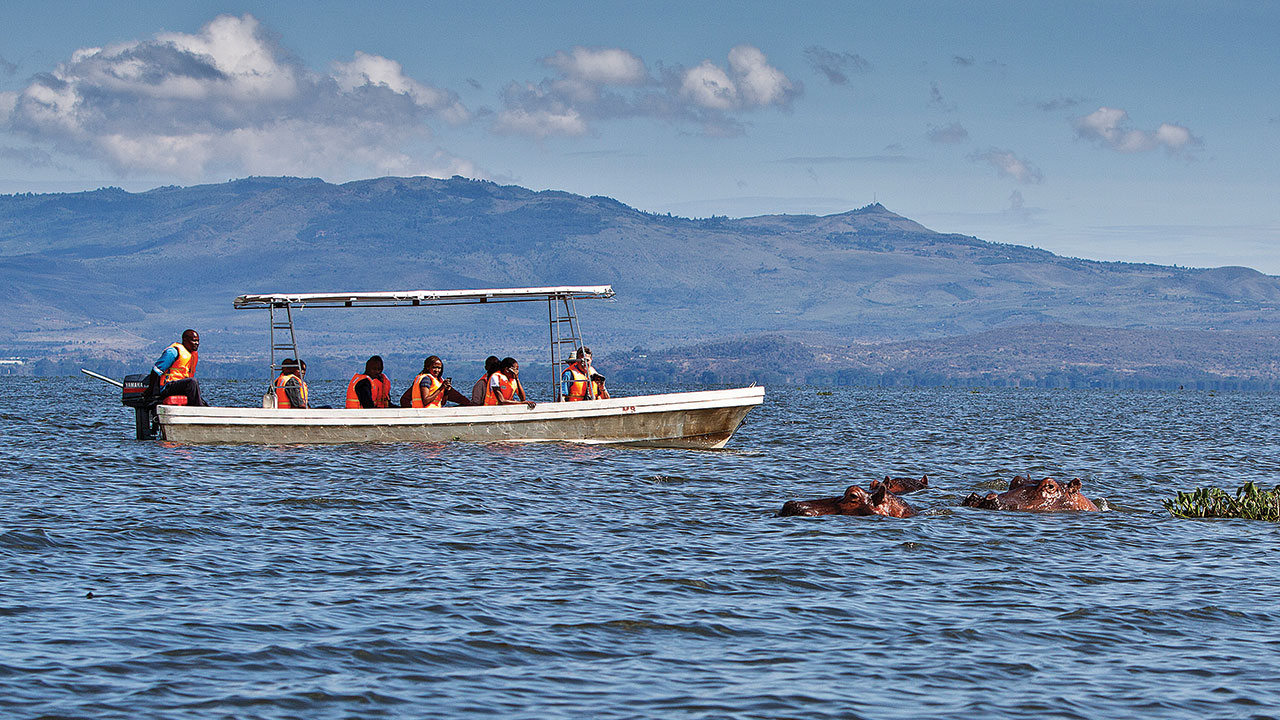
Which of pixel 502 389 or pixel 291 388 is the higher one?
pixel 291 388

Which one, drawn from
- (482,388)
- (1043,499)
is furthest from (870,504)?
(482,388)

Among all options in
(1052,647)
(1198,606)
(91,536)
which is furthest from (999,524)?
(91,536)

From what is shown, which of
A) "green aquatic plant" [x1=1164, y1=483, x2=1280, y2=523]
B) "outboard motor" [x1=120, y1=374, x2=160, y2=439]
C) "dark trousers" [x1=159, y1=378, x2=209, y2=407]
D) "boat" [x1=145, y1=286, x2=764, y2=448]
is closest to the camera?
"green aquatic plant" [x1=1164, y1=483, x2=1280, y2=523]

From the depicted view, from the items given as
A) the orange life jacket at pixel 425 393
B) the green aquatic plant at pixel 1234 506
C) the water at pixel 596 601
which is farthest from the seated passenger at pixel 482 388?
the green aquatic plant at pixel 1234 506

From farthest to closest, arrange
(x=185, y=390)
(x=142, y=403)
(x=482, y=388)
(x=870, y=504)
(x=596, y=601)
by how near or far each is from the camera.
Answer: (x=482, y=388)
(x=142, y=403)
(x=185, y=390)
(x=870, y=504)
(x=596, y=601)

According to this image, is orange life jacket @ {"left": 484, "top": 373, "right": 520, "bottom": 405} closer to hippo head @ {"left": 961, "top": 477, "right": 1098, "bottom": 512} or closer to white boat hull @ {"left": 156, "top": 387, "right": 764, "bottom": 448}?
white boat hull @ {"left": 156, "top": 387, "right": 764, "bottom": 448}

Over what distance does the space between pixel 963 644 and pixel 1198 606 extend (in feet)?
10.4

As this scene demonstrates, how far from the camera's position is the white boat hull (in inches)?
1137

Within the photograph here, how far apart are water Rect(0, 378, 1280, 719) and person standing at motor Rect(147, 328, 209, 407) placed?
12.9 feet

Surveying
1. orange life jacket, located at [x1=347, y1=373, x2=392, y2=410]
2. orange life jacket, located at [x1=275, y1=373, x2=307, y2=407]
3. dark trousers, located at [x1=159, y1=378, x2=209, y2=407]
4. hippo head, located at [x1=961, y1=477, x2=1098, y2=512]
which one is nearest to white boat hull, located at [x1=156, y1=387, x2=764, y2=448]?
dark trousers, located at [x1=159, y1=378, x2=209, y2=407]

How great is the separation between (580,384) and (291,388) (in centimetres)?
599

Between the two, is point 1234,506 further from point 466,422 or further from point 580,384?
point 466,422

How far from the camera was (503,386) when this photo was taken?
30.3 m

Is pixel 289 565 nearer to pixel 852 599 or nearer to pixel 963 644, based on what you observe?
pixel 852 599
